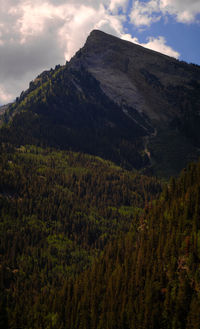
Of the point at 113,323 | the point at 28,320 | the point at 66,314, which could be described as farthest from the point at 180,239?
the point at 28,320

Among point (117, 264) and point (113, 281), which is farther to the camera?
point (117, 264)

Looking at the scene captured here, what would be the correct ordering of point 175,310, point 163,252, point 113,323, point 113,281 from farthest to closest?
point 113,281 < point 163,252 < point 113,323 < point 175,310

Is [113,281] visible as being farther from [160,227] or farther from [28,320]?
[28,320]

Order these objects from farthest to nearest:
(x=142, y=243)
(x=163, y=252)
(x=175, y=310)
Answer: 1. (x=142, y=243)
2. (x=163, y=252)
3. (x=175, y=310)

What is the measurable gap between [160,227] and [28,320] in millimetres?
83302

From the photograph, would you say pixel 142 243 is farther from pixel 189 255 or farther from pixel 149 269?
pixel 189 255

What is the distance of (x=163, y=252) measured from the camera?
169 m

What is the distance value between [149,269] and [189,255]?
29.7m

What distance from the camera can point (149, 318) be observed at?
14462 centimetres

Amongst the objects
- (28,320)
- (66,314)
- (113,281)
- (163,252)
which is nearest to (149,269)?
(163,252)

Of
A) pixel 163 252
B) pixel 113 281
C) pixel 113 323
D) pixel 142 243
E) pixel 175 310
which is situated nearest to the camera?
pixel 175 310

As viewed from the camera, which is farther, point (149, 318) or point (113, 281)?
point (113, 281)

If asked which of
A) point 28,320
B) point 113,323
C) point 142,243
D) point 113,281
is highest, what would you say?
point 142,243

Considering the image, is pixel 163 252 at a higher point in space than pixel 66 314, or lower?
higher
